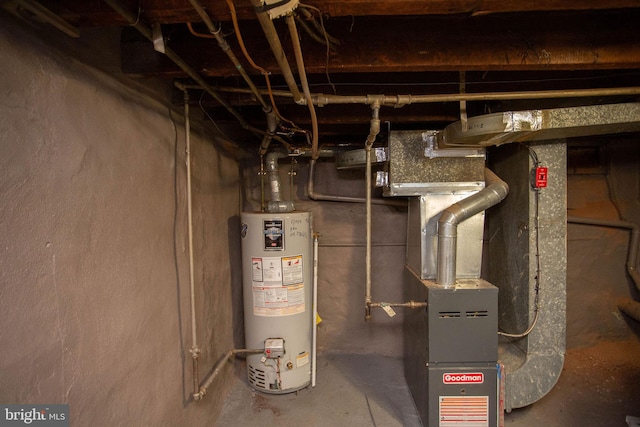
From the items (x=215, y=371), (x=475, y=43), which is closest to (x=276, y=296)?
(x=215, y=371)

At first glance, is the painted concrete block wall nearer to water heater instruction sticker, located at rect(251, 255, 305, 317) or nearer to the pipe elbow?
water heater instruction sticker, located at rect(251, 255, 305, 317)

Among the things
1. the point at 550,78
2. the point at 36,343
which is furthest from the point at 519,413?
the point at 36,343

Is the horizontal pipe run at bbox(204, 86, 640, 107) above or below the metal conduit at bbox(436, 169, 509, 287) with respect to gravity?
above

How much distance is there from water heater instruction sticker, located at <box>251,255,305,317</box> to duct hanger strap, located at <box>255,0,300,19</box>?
4.55 ft

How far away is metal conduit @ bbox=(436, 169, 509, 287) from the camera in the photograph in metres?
1.55

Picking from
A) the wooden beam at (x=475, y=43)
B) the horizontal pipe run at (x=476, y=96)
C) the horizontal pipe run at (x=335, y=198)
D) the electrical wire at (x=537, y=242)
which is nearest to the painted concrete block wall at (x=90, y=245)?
the wooden beam at (x=475, y=43)

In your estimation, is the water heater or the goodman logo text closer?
the goodman logo text

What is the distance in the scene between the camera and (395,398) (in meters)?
1.87

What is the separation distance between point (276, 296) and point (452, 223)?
113 centimetres

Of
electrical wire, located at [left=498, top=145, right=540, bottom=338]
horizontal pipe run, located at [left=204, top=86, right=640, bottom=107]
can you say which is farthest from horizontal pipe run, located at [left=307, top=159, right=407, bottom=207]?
horizontal pipe run, located at [left=204, top=86, right=640, bottom=107]

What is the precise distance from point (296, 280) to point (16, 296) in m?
1.36

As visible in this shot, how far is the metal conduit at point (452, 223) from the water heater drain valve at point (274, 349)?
3.36ft

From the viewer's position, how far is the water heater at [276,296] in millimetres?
1806
